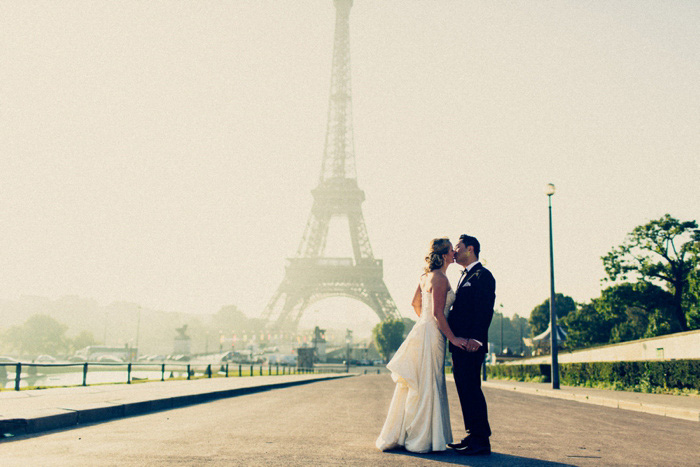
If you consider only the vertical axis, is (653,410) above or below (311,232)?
below

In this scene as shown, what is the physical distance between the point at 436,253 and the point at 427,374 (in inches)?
48.7

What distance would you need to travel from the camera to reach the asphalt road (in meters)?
5.24

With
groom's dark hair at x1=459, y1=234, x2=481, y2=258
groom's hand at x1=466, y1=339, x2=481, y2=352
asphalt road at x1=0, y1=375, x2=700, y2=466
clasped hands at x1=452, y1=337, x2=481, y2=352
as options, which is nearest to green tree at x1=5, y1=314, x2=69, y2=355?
asphalt road at x1=0, y1=375, x2=700, y2=466

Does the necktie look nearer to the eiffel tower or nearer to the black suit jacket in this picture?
the black suit jacket

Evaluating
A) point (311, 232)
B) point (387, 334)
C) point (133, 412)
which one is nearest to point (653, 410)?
point (133, 412)

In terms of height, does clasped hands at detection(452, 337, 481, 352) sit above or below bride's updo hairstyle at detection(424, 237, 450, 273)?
below

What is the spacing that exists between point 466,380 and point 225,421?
422 cm

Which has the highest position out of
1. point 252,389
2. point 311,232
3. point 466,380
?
point 311,232

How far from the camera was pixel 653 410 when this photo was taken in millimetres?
11539

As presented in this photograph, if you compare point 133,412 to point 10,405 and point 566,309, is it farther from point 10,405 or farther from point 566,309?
point 566,309

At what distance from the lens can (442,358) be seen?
6.06 m

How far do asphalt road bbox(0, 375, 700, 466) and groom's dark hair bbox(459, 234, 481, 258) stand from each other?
2.04 metres

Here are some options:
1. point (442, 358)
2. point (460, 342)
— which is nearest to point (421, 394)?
point (442, 358)

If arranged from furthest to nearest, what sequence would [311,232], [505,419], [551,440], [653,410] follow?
1. [311,232]
2. [653,410]
3. [505,419]
4. [551,440]
